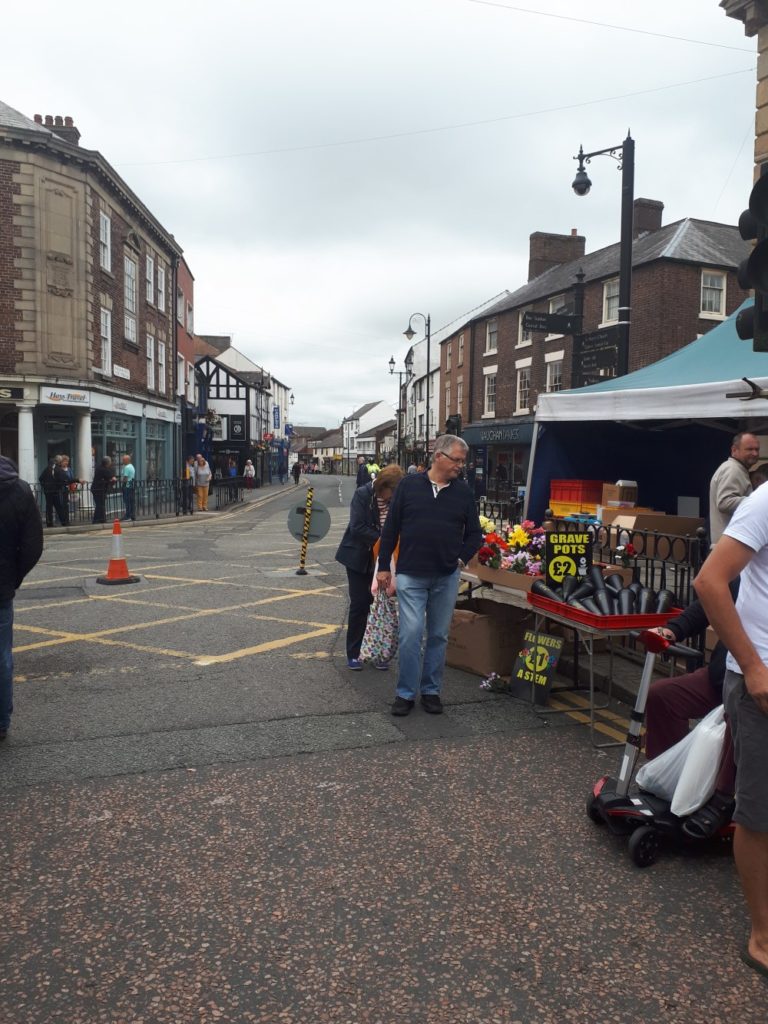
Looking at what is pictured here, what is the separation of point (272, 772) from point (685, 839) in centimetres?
215

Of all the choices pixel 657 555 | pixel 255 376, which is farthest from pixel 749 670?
pixel 255 376

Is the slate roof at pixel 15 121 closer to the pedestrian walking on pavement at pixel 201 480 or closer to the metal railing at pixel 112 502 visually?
the metal railing at pixel 112 502

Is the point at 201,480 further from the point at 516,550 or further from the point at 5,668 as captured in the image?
the point at 5,668

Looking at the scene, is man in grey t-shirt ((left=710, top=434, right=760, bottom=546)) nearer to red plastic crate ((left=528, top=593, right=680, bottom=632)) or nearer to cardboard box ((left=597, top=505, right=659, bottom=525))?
red plastic crate ((left=528, top=593, right=680, bottom=632))

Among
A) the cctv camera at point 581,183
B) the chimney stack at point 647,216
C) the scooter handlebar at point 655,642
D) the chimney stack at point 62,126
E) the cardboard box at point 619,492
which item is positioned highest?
the chimney stack at point 62,126

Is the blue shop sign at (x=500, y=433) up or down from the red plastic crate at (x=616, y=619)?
up

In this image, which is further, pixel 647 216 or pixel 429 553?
pixel 647 216

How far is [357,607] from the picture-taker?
21.7 feet

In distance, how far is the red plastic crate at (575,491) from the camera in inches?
380

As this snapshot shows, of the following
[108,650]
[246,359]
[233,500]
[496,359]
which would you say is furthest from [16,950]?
[246,359]

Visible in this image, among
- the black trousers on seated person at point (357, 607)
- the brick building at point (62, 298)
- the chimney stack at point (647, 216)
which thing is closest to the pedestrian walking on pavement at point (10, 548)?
the black trousers on seated person at point (357, 607)

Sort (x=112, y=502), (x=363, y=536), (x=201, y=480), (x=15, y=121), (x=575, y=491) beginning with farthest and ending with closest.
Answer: (x=201, y=480) → (x=15, y=121) → (x=112, y=502) → (x=575, y=491) → (x=363, y=536)

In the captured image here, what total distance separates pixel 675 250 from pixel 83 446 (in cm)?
1973

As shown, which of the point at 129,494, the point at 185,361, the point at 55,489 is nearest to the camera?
the point at 55,489
